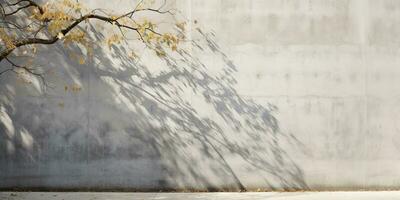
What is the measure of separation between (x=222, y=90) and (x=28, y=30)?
4493 mm

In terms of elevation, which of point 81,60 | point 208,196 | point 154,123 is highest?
point 81,60

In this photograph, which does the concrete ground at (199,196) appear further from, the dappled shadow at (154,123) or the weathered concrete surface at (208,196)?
the dappled shadow at (154,123)

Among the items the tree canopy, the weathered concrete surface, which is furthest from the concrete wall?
the weathered concrete surface

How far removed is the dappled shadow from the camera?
10.8m

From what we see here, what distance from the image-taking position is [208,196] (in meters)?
10.3

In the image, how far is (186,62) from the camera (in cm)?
1084

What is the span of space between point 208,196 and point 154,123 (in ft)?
6.56

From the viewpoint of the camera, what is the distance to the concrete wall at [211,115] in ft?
35.6

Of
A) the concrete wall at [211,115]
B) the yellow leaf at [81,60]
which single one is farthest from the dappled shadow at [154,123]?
the yellow leaf at [81,60]

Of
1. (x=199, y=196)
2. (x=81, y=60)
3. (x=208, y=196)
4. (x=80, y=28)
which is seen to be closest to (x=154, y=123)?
(x=199, y=196)

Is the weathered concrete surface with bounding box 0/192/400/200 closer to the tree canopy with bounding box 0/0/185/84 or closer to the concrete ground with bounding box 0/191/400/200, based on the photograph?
the concrete ground with bounding box 0/191/400/200

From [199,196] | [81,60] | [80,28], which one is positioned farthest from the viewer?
[80,28]

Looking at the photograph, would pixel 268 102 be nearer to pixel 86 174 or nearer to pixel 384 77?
pixel 384 77

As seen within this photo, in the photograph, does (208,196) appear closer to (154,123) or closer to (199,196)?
(199,196)
